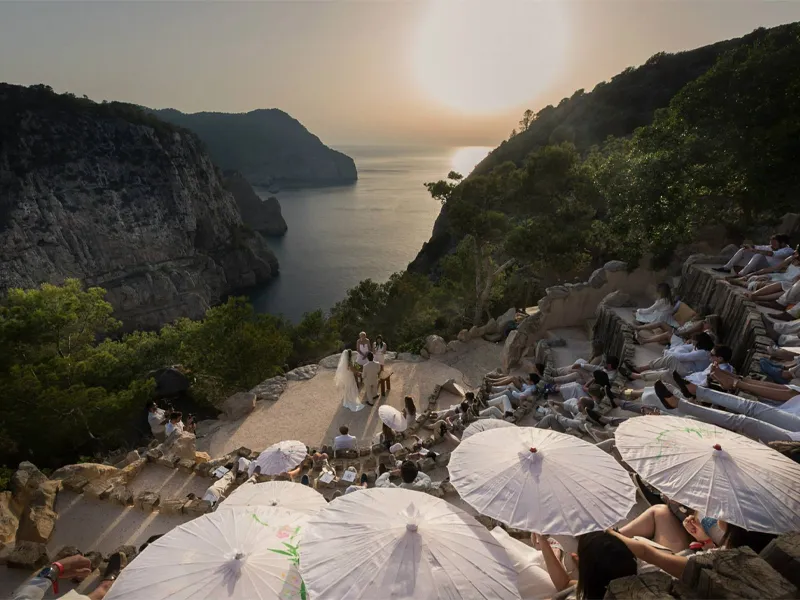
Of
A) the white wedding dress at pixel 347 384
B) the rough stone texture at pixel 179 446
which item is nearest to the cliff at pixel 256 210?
the white wedding dress at pixel 347 384

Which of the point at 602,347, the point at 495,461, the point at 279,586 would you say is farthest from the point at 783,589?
the point at 602,347

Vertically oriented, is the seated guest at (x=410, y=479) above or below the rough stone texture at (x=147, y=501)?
above

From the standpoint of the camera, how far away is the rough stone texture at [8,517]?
26.0 ft

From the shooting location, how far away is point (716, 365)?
787cm

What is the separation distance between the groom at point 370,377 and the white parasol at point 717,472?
8652 millimetres

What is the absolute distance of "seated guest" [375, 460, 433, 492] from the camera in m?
7.15

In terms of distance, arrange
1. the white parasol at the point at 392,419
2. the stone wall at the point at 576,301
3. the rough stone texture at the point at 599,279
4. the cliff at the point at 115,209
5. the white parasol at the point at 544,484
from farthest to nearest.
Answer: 1. the cliff at the point at 115,209
2. the rough stone texture at the point at 599,279
3. the stone wall at the point at 576,301
4. the white parasol at the point at 392,419
5. the white parasol at the point at 544,484

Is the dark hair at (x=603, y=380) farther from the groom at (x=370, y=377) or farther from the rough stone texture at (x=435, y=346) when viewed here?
the rough stone texture at (x=435, y=346)

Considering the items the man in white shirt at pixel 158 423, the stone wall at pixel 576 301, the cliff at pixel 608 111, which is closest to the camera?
the man in white shirt at pixel 158 423

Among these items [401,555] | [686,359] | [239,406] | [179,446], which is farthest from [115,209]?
[401,555]

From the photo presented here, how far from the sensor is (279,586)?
12.9 ft

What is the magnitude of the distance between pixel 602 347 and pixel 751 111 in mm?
8418

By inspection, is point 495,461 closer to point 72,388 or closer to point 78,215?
Result: point 72,388

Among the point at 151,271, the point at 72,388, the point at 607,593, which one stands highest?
the point at 607,593
